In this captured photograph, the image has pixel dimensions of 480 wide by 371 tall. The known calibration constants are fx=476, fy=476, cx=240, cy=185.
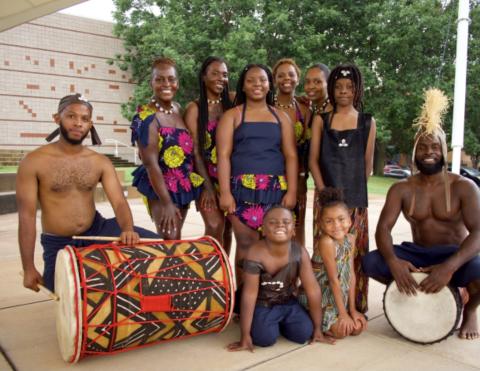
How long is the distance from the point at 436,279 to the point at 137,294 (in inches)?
63.3

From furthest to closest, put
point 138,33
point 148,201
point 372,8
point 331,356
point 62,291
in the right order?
point 138,33 < point 372,8 < point 148,201 < point 331,356 < point 62,291

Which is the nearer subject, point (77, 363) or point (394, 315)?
point (77, 363)

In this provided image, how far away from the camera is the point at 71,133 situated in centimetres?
277

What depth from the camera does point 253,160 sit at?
293 centimetres

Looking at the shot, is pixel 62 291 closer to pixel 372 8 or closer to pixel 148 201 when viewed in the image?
pixel 148 201

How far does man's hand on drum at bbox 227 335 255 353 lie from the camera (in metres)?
2.57

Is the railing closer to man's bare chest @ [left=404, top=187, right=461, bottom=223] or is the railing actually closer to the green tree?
the green tree

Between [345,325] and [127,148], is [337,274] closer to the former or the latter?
[345,325]

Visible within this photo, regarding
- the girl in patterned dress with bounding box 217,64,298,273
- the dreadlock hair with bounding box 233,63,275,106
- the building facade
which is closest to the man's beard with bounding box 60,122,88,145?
the girl in patterned dress with bounding box 217,64,298,273

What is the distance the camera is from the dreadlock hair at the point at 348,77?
2.98m

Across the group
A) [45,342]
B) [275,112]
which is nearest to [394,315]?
[275,112]

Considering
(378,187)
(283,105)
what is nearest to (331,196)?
(283,105)

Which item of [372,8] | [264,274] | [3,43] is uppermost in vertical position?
[372,8]

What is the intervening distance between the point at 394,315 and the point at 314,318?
1.51 ft
